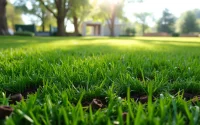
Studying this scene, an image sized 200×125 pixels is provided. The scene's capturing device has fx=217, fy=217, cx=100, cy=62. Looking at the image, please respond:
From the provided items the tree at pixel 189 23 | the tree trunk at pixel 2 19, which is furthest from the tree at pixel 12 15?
the tree at pixel 189 23

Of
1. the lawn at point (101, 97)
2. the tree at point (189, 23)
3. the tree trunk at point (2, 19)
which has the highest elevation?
the tree at point (189, 23)

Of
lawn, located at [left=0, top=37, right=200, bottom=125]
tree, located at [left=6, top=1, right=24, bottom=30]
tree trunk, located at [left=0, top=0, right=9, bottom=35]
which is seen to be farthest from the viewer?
tree, located at [left=6, top=1, right=24, bottom=30]

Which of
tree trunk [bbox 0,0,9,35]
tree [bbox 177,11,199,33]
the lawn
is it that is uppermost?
tree [bbox 177,11,199,33]

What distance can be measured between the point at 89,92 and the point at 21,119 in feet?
1.76

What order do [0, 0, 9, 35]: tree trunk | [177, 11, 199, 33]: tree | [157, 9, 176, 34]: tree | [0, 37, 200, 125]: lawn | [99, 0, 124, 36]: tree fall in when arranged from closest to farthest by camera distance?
[0, 37, 200, 125]: lawn → [0, 0, 9, 35]: tree trunk → [99, 0, 124, 36]: tree → [177, 11, 199, 33]: tree → [157, 9, 176, 34]: tree

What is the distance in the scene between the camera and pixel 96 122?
946mm

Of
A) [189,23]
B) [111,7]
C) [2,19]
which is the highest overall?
[111,7]

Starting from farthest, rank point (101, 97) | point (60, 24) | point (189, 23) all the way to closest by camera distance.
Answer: point (189, 23) → point (60, 24) → point (101, 97)

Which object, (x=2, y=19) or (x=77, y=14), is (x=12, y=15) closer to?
(x=77, y=14)

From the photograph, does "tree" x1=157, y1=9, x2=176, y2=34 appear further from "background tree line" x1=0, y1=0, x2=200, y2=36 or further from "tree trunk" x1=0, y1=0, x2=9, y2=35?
"tree trunk" x1=0, y1=0, x2=9, y2=35

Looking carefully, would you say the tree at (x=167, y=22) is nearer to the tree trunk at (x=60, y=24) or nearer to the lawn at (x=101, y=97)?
the tree trunk at (x=60, y=24)

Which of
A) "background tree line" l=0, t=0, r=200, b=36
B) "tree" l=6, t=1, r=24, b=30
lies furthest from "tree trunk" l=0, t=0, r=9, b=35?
"tree" l=6, t=1, r=24, b=30

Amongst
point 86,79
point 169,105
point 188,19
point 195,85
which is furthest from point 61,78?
point 188,19

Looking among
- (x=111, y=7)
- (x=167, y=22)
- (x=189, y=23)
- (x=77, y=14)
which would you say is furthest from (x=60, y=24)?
(x=189, y=23)
